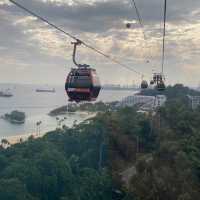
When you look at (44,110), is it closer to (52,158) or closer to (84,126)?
(84,126)

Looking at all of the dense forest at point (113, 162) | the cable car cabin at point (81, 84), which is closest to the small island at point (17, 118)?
the dense forest at point (113, 162)

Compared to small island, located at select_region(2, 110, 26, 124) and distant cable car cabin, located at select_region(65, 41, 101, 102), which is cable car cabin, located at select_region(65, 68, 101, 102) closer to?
distant cable car cabin, located at select_region(65, 41, 101, 102)

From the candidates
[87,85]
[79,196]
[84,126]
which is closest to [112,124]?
[84,126]

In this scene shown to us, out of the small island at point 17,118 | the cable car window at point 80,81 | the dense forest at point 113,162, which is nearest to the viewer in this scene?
the cable car window at point 80,81

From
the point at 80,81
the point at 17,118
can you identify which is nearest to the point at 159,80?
the point at 80,81

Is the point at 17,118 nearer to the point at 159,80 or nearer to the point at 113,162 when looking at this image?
the point at 113,162

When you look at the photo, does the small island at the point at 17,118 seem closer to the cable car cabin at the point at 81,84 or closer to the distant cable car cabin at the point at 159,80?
the distant cable car cabin at the point at 159,80
